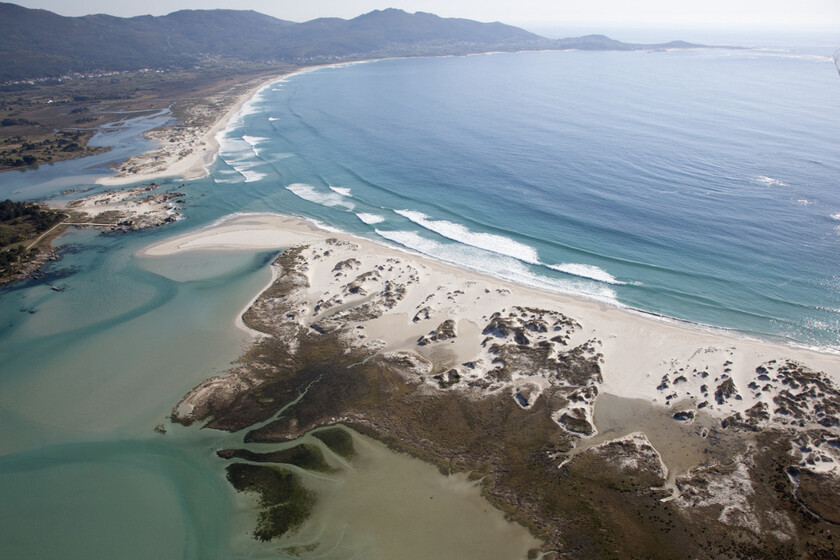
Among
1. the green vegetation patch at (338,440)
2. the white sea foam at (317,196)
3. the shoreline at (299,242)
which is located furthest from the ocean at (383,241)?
the green vegetation patch at (338,440)

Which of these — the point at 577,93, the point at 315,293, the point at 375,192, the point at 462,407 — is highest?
the point at 577,93

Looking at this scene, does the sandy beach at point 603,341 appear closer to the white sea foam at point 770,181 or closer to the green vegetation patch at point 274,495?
the green vegetation patch at point 274,495

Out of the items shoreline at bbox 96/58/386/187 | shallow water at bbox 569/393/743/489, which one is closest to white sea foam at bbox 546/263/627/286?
shallow water at bbox 569/393/743/489

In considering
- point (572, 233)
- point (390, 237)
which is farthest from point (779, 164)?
point (390, 237)

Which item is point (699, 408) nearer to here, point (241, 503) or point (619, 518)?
point (619, 518)

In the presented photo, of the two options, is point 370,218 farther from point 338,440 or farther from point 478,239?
point 338,440

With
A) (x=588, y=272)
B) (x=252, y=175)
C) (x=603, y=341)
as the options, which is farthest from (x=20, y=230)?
(x=603, y=341)
